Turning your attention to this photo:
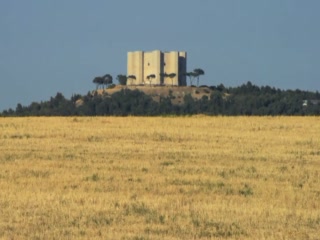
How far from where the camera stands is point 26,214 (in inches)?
488

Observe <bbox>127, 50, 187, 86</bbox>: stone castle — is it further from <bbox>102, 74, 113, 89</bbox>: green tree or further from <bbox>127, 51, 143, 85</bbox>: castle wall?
<bbox>102, 74, 113, 89</bbox>: green tree

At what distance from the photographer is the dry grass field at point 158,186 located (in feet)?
37.1

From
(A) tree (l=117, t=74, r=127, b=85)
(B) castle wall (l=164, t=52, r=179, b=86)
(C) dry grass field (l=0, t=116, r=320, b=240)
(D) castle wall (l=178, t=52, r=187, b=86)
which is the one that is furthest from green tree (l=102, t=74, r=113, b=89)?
(C) dry grass field (l=0, t=116, r=320, b=240)

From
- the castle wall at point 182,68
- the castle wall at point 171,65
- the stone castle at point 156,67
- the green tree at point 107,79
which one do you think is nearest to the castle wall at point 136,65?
the stone castle at point 156,67

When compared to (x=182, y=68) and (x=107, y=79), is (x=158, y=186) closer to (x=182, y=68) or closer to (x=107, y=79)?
(x=107, y=79)

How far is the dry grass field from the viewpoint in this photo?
1132cm

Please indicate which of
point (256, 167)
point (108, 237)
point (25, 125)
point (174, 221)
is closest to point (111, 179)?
point (256, 167)

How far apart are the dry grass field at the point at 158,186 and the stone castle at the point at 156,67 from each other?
95886 mm

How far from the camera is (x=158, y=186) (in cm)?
1647

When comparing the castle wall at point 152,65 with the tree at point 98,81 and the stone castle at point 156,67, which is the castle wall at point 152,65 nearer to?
the stone castle at point 156,67

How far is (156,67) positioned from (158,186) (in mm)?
117654

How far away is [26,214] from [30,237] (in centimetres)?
197

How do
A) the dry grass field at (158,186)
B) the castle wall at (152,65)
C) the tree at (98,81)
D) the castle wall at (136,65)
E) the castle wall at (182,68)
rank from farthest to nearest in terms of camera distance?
1. the castle wall at (182,68)
2. the castle wall at (152,65)
3. the castle wall at (136,65)
4. the tree at (98,81)
5. the dry grass field at (158,186)

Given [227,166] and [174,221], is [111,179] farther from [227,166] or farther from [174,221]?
[174,221]
